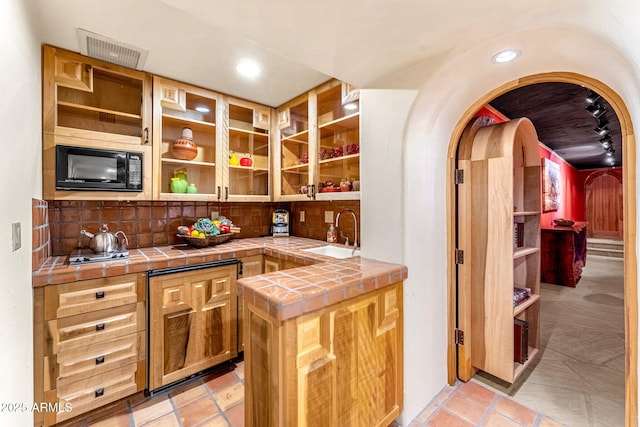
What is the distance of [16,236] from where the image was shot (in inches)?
44.3

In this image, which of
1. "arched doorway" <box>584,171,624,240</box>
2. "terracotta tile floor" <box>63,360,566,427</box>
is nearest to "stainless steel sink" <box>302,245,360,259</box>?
"terracotta tile floor" <box>63,360,566,427</box>

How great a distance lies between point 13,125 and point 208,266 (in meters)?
1.30

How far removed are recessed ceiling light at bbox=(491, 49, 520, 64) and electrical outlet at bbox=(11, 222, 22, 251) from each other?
234 cm

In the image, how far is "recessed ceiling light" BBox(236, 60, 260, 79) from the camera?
6.72ft

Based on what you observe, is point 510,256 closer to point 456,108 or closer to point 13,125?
point 456,108

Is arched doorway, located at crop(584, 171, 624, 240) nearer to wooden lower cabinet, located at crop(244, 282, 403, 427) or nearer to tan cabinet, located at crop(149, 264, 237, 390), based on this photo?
wooden lower cabinet, located at crop(244, 282, 403, 427)

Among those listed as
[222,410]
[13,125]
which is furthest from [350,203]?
[13,125]

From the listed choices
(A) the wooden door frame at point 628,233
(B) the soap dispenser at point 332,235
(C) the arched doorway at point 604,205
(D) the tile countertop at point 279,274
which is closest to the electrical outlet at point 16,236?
(D) the tile countertop at point 279,274

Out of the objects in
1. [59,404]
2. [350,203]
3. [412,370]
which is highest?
[350,203]

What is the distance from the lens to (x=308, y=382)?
114 centimetres

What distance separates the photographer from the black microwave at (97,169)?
1.82 m

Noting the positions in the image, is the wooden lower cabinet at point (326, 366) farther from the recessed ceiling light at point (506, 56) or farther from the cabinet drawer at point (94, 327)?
the recessed ceiling light at point (506, 56)

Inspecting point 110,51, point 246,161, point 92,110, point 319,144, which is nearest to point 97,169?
point 92,110

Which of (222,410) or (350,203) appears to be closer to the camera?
(222,410)
